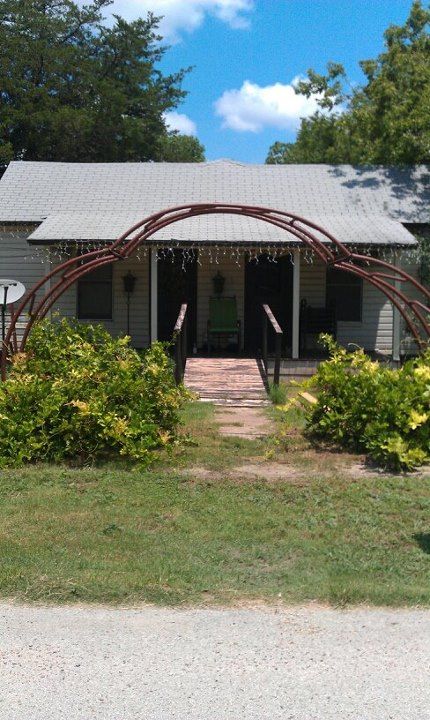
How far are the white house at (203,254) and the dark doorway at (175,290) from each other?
0.02 m

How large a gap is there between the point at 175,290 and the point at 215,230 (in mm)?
2232

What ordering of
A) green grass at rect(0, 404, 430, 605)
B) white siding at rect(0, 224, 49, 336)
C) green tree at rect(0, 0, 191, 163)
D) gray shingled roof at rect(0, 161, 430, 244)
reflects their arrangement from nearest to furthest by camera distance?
green grass at rect(0, 404, 430, 605) → gray shingled roof at rect(0, 161, 430, 244) → white siding at rect(0, 224, 49, 336) → green tree at rect(0, 0, 191, 163)

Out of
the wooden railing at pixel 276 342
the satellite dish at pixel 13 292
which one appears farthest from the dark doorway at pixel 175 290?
the satellite dish at pixel 13 292

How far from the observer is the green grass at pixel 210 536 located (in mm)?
4641

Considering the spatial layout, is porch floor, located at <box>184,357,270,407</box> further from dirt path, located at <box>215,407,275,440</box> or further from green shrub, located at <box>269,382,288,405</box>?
dirt path, located at <box>215,407,275,440</box>

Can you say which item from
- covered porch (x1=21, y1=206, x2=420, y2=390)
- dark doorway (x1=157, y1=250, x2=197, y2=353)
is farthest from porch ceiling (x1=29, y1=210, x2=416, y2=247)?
dark doorway (x1=157, y1=250, x2=197, y2=353)

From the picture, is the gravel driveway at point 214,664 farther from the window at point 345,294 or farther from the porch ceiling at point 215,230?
the window at point 345,294

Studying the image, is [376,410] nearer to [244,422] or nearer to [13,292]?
[244,422]

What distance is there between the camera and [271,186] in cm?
1794

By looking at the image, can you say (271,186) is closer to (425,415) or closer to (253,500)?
(425,415)

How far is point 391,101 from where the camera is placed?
20438mm

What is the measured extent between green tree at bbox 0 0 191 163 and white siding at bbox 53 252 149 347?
12.7m

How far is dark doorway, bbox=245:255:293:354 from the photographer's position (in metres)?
16.7

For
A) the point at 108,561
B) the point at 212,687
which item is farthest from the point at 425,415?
the point at 212,687
